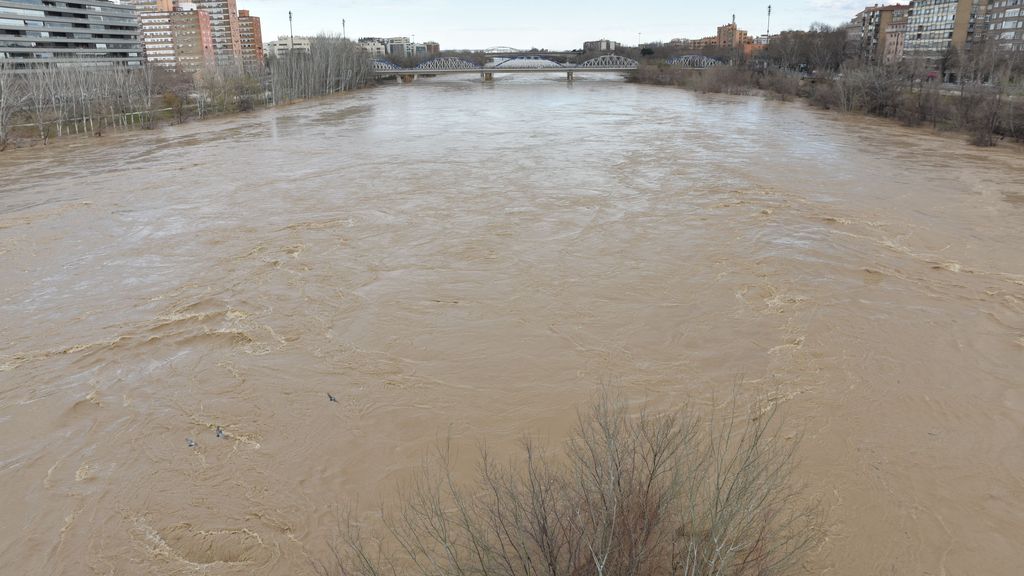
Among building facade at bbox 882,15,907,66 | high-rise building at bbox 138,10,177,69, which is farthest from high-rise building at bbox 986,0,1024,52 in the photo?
high-rise building at bbox 138,10,177,69

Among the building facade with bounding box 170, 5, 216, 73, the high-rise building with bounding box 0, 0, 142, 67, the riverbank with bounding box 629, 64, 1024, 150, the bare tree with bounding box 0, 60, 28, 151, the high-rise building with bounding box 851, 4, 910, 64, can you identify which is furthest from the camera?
the building facade with bounding box 170, 5, 216, 73

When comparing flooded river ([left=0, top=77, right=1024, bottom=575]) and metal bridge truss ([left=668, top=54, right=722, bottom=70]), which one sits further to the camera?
metal bridge truss ([left=668, top=54, right=722, bottom=70])

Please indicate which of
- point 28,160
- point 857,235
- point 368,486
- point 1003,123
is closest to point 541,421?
point 368,486

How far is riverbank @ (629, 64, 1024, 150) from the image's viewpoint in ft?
79.8

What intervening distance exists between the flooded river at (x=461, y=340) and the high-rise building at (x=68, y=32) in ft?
214

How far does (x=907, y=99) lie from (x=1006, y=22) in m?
53.5

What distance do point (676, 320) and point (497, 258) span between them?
11.9ft

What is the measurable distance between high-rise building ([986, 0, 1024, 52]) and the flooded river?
2383 inches

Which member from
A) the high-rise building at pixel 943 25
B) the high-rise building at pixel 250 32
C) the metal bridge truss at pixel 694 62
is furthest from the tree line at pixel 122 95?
the high-rise building at pixel 250 32

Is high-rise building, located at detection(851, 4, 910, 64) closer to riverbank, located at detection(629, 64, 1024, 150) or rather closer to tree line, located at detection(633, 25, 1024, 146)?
tree line, located at detection(633, 25, 1024, 146)

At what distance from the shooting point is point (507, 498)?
491 cm

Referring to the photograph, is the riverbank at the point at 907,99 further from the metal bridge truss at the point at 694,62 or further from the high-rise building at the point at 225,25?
the high-rise building at the point at 225,25

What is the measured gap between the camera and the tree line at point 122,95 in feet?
89.1

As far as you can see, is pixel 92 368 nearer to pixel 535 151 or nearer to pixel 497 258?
pixel 497 258
